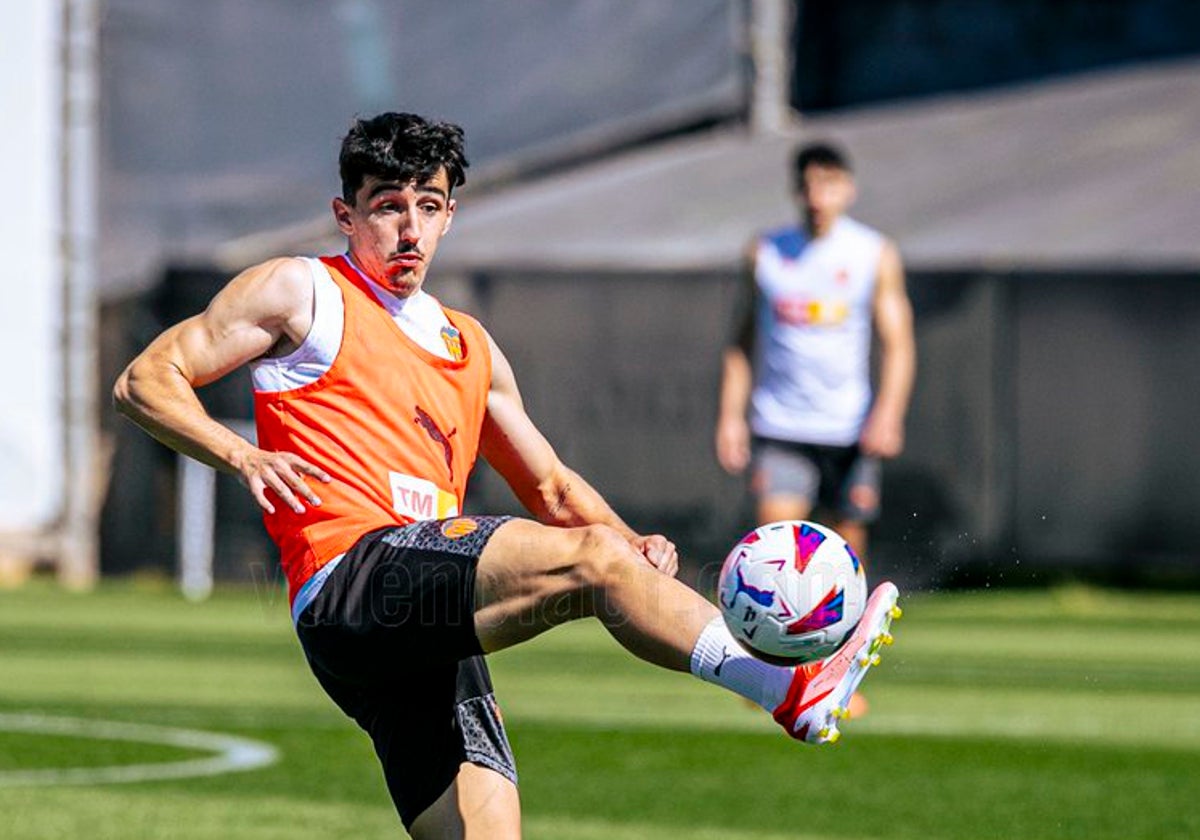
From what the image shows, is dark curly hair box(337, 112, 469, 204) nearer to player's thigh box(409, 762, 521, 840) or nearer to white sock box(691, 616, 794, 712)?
white sock box(691, 616, 794, 712)

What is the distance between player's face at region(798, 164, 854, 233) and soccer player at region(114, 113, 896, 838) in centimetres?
531

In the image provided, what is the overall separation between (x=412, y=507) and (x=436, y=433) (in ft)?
0.62

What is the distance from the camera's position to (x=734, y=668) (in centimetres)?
551

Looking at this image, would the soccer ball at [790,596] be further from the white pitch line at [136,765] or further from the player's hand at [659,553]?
the white pitch line at [136,765]

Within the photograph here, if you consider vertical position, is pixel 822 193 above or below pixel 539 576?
above

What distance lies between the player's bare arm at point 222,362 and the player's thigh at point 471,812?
911 mm

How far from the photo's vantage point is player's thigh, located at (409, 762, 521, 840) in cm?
620

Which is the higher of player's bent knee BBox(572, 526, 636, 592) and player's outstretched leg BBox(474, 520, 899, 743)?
player's bent knee BBox(572, 526, 636, 592)

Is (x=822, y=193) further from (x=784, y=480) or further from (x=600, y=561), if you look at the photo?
(x=600, y=561)

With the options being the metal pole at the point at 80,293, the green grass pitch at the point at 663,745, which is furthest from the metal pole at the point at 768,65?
the green grass pitch at the point at 663,745

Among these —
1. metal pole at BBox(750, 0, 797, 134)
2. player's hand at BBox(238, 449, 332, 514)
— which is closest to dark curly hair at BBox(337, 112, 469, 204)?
player's hand at BBox(238, 449, 332, 514)

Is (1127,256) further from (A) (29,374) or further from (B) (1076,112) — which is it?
(A) (29,374)

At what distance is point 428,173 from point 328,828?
2.97m

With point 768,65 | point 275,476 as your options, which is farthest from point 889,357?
point 768,65
